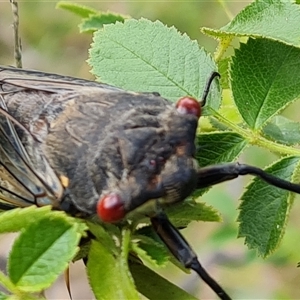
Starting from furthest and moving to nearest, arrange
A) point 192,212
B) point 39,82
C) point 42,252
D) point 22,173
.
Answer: point 39,82 → point 22,173 → point 192,212 → point 42,252

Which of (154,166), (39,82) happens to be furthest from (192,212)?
(39,82)

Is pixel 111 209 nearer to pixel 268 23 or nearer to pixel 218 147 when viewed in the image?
pixel 218 147

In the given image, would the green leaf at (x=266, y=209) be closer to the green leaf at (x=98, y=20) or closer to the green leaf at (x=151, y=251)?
the green leaf at (x=151, y=251)

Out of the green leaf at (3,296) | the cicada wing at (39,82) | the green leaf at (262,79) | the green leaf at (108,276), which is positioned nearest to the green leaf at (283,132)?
the green leaf at (262,79)

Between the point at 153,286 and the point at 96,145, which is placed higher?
the point at 96,145

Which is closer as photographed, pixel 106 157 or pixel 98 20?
pixel 106 157

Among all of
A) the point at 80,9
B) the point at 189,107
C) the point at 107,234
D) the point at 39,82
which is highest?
the point at 80,9

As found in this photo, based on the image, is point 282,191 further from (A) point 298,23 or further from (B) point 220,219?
(A) point 298,23
